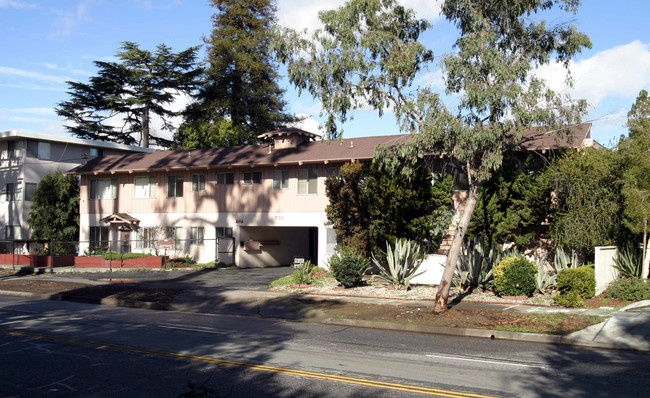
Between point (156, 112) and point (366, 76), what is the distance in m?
40.3

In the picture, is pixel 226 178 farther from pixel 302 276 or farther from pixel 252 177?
pixel 302 276

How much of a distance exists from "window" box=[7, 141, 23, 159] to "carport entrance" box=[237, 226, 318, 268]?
2017 cm

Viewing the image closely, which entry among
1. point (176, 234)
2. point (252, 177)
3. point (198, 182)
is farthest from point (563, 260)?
point (176, 234)

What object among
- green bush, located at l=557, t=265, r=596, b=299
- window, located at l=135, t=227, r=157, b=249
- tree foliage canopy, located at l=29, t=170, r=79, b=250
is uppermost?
tree foliage canopy, located at l=29, t=170, r=79, b=250

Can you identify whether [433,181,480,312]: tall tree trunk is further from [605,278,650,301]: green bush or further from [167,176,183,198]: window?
[167,176,183,198]: window

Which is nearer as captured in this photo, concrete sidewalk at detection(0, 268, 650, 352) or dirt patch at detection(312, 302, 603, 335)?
concrete sidewalk at detection(0, 268, 650, 352)

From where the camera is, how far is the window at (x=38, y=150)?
4128 centimetres

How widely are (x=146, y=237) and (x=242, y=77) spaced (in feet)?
61.7

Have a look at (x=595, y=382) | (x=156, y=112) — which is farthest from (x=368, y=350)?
(x=156, y=112)

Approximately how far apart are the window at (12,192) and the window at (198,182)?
636 inches

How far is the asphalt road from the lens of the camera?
786 centimetres

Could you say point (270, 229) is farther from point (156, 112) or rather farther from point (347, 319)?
point (156, 112)

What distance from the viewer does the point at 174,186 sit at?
35094mm

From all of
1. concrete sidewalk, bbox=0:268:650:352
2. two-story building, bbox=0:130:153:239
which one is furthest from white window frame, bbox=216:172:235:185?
two-story building, bbox=0:130:153:239
